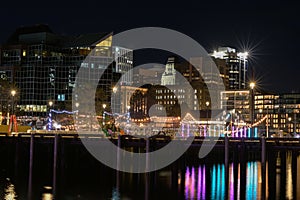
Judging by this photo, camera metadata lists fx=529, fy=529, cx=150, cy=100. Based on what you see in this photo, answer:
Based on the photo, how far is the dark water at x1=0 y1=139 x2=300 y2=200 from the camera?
41375 millimetres

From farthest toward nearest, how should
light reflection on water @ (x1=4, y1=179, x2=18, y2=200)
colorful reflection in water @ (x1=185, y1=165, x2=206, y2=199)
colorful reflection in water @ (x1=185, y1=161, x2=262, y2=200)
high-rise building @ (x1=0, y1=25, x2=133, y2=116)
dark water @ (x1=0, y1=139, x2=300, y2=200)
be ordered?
high-rise building @ (x1=0, y1=25, x2=133, y2=116)
colorful reflection in water @ (x1=185, y1=161, x2=262, y2=200)
colorful reflection in water @ (x1=185, y1=165, x2=206, y2=199)
dark water @ (x1=0, y1=139, x2=300, y2=200)
light reflection on water @ (x1=4, y1=179, x2=18, y2=200)

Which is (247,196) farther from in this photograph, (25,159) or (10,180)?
Answer: (25,159)

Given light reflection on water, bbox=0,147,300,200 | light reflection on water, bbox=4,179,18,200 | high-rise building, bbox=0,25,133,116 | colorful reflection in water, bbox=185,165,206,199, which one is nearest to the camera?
light reflection on water, bbox=4,179,18,200

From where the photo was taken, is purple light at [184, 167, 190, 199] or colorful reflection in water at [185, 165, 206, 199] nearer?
colorful reflection in water at [185, 165, 206, 199]

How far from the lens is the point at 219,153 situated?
72062 millimetres

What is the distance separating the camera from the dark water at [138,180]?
136ft

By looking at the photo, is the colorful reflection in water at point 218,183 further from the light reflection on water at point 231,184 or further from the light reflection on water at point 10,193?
the light reflection on water at point 10,193

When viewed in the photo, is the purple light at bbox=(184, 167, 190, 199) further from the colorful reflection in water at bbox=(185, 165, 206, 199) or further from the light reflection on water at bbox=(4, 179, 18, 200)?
the light reflection on water at bbox=(4, 179, 18, 200)

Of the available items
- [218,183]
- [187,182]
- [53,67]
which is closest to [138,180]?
[187,182]

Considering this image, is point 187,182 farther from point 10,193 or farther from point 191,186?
point 10,193

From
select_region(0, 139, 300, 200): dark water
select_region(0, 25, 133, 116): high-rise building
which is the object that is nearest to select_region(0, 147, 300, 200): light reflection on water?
select_region(0, 139, 300, 200): dark water

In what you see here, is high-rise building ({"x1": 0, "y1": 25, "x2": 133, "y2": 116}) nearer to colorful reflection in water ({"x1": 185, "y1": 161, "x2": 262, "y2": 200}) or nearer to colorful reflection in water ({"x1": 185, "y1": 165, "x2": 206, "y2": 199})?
colorful reflection in water ({"x1": 185, "y1": 161, "x2": 262, "y2": 200})

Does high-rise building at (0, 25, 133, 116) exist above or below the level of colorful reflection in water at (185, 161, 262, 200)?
above

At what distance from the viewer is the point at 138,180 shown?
4850cm
